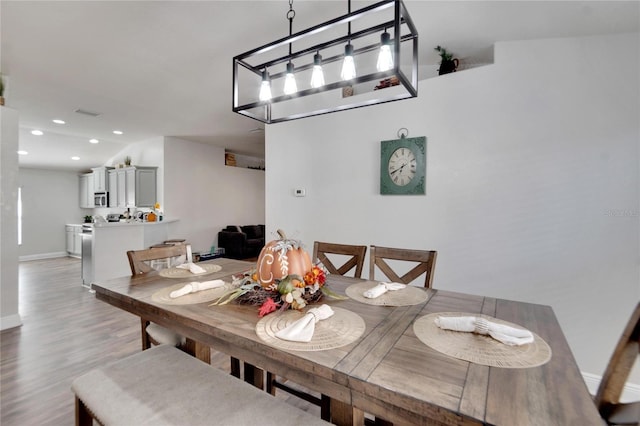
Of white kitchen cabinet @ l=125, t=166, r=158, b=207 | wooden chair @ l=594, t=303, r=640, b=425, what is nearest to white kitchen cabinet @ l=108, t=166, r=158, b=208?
white kitchen cabinet @ l=125, t=166, r=158, b=207

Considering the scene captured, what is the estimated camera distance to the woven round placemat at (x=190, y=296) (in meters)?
1.29

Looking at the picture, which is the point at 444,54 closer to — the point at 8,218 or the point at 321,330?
the point at 321,330

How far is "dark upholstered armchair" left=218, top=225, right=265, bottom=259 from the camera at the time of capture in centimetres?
633

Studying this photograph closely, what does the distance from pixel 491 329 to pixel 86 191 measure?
9.32m

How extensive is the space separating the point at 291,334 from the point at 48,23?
117 inches

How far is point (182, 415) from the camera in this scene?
0.96 metres

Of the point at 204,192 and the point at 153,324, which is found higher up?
the point at 204,192

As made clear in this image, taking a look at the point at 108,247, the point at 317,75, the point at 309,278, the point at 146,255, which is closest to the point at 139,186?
the point at 108,247

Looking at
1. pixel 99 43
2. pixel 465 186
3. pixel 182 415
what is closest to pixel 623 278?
pixel 465 186

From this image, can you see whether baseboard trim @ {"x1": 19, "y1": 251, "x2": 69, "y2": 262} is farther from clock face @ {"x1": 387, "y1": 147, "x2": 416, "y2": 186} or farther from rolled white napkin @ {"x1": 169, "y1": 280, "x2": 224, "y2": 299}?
clock face @ {"x1": 387, "y1": 147, "x2": 416, "y2": 186}

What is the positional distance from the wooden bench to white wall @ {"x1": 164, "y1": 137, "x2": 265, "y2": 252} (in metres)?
4.95

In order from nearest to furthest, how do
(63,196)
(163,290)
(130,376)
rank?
(130,376)
(163,290)
(63,196)

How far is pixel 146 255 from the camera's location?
6.20ft

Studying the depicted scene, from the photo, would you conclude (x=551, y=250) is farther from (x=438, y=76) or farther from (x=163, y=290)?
(x=163, y=290)
